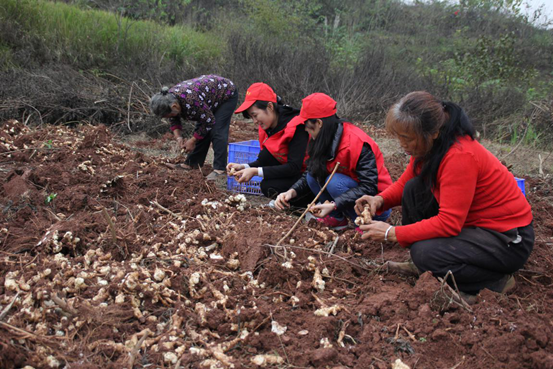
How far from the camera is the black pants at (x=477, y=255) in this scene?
2.19 m

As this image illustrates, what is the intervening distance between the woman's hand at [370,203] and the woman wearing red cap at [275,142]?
3.02 ft

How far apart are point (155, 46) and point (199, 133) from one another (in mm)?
5455

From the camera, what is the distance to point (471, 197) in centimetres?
211

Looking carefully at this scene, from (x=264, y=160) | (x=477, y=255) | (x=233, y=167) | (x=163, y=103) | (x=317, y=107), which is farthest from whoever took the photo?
(x=163, y=103)

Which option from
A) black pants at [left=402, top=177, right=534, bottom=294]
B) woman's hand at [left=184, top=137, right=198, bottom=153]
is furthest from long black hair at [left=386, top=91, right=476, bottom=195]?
woman's hand at [left=184, top=137, right=198, bottom=153]

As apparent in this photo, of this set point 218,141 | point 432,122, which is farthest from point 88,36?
point 432,122

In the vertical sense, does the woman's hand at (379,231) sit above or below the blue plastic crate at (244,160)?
above

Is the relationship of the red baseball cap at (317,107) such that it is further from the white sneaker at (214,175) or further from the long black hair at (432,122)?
the white sneaker at (214,175)

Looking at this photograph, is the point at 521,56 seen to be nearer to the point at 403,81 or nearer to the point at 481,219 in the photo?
the point at 403,81

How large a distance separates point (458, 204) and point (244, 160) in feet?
8.23

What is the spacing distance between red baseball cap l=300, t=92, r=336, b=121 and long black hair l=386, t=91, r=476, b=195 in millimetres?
839

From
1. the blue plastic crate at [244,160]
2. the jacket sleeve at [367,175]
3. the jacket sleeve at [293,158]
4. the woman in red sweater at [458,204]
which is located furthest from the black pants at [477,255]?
the blue plastic crate at [244,160]

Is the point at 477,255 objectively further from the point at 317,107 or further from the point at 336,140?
the point at 317,107

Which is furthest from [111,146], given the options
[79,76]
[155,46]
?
[155,46]
